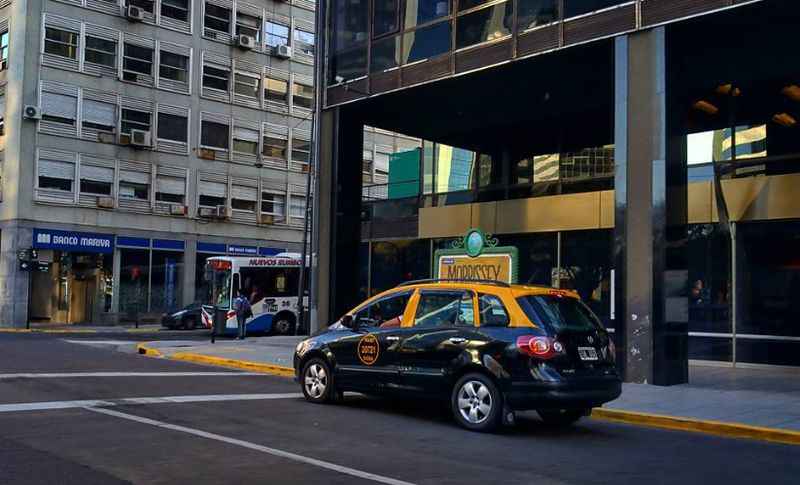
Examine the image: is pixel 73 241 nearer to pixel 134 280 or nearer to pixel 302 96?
pixel 134 280

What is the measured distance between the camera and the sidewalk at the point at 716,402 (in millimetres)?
10758

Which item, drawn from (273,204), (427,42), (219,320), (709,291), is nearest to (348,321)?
(427,42)

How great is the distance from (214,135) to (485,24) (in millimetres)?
29897

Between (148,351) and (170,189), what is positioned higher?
(170,189)

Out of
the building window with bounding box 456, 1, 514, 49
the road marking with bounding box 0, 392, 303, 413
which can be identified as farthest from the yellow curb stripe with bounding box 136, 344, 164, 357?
the building window with bounding box 456, 1, 514, 49

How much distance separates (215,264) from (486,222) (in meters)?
12.9

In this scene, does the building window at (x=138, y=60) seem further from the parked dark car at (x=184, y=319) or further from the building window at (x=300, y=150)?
the parked dark car at (x=184, y=319)

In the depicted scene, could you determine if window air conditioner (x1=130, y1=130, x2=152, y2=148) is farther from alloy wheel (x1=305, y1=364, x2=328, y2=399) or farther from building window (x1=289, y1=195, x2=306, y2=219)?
alloy wheel (x1=305, y1=364, x2=328, y2=399)

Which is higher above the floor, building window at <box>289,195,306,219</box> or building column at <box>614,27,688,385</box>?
building window at <box>289,195,306,219</box>

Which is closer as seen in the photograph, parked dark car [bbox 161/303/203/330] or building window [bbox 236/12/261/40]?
parked dark car [bbox 161/303/203/330]

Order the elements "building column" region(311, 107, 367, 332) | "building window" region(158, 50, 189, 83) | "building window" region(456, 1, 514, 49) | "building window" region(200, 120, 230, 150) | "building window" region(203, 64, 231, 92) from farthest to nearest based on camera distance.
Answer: "building window" region(203, 64, 231, 92) → "building window" region(200, 120, 230, 150) → "building window" region(158, 50, 189, 83) → "building column" region(311, 107, 367, 332) → "building window" region(456, 1, 514, 49)

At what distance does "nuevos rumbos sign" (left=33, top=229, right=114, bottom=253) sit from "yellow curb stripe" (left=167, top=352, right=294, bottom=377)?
810 inches

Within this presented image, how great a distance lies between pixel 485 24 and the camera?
1811 cm

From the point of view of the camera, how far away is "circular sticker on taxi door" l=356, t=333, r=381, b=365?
36.2 feet
